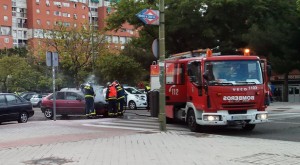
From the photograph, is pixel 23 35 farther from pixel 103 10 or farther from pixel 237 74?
pixel 237 74

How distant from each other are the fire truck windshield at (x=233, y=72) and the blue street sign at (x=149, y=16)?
215 cm

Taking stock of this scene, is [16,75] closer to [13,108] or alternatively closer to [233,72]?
[13,108]

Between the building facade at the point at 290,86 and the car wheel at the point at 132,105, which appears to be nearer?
the car wheel at the point at 132,105

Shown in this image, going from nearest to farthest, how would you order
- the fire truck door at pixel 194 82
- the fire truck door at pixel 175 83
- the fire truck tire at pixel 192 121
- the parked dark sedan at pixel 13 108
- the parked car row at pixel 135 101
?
the fire truck door at pixel 194 82
the fire truck tire at pixel 192 121
the fire truck door at pixel 175 83
the parked dark sedan at pixel 13 108
the parked car row at pixel 135 101

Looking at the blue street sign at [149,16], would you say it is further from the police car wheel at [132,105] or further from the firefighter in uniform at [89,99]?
the police car wheel at [132,105]

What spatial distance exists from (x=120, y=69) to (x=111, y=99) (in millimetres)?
19952

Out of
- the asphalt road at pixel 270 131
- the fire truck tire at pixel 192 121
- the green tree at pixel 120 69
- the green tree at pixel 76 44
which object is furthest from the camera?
the green tree at pixel 76 44

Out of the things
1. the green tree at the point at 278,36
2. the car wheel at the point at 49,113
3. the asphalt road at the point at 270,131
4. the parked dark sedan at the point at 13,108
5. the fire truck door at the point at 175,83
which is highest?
the green tree at the point at 278,36

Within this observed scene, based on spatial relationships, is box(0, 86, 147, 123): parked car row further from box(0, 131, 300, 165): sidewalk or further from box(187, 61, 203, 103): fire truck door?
A: box(0, 131, 300, 165): sidewalk

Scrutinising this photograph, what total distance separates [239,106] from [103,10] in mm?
96103

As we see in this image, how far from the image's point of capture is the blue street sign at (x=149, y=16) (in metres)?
13.6

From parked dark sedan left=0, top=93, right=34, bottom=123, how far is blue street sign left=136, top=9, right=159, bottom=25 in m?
8.72

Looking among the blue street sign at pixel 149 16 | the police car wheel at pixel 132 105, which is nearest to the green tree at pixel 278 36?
the police car wheel at pixel 132 105

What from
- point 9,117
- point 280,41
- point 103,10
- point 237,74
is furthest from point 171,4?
point 103,10
